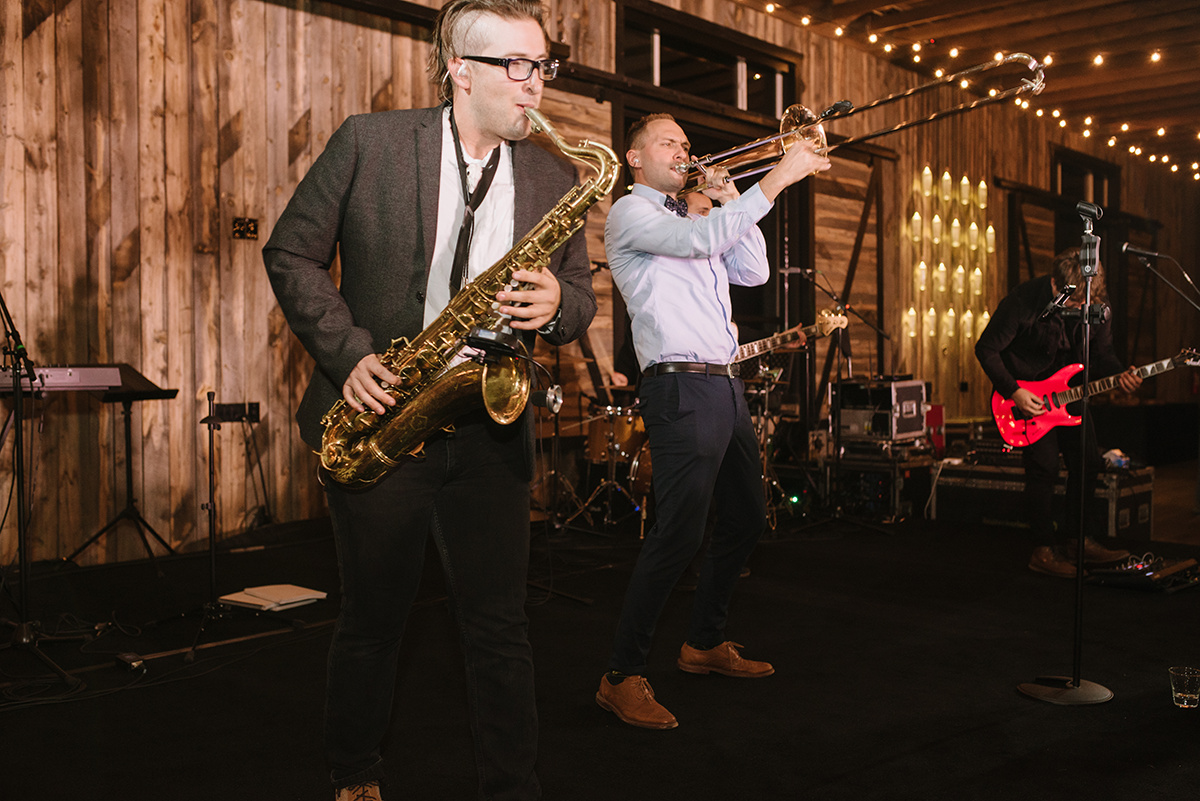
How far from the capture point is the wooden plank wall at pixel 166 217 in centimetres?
500

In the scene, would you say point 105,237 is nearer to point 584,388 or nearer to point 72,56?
point 72,56

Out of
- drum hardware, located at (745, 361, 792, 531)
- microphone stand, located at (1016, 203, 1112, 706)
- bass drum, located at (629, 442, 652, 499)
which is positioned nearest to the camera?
microphone stand, located at (1016, 203, 1112, 706)

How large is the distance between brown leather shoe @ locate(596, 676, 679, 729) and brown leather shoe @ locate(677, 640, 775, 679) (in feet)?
1.16

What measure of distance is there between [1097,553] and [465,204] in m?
4.56

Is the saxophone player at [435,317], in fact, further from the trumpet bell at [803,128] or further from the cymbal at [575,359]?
the cymbal at [575,359]

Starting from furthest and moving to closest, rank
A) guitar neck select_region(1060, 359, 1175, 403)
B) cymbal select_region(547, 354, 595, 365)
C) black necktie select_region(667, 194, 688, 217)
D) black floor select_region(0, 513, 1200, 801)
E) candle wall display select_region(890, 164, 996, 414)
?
candle wall display select_region(890, 164, 996, 414)
cymbal select_region(547, 354, 595, 365)
guitar neck select_region(1060, 359, 1175, 403)
black necktie select_region(667, 194, 688, 217)
black floor select_region(0, 513, 1200, 801)

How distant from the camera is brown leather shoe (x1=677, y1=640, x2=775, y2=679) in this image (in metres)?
3.24

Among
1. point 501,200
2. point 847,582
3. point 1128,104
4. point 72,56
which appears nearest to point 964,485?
point 847,582

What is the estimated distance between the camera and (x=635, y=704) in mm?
2812

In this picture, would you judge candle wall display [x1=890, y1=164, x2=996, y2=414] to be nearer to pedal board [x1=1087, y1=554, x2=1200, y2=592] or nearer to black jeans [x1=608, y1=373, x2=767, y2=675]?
pedal board [x1=1087, y1=554, x2=1200, y2=592]

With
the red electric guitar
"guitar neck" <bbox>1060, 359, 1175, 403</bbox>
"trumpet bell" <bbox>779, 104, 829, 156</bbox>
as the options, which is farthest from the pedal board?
"trumpet bell" <bbox>779, 104, 829, 156</bbox>

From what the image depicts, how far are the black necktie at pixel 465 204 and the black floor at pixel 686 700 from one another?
1.32 meters

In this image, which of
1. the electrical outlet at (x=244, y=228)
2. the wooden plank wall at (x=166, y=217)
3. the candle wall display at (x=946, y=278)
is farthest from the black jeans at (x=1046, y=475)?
the candle wall display at (x=946, y=278)

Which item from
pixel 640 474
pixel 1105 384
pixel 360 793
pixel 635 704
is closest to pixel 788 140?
pixel 635 704
